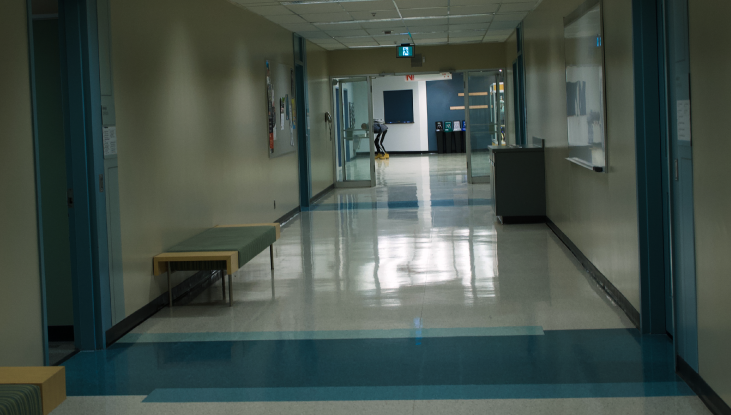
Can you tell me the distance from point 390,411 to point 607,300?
2682 mm

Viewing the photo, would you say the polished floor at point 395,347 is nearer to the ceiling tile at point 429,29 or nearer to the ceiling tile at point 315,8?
the ceiling tile at point 315,8

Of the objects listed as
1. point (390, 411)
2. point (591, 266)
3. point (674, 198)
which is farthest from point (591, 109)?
point (390, 411)

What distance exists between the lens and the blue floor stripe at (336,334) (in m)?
4.79

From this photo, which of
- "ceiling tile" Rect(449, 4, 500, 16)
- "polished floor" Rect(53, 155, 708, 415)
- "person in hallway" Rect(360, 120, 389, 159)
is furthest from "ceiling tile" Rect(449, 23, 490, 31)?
"person in hallway" Rect(360, 120, 389, 159)

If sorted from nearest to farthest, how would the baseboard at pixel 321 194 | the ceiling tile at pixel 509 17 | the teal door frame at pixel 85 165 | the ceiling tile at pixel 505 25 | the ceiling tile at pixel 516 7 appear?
the teal door frame at pixel 85 165, the ceiling tile at pixel 516 7, the ceiling tile at pixel 509 17, the ceiling tile at pixel 505 25, the baseboard at pixel 321 194

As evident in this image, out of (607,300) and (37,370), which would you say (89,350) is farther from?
(607,300)

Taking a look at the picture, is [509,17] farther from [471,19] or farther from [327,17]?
[327,17]

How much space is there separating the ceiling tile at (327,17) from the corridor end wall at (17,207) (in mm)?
6238

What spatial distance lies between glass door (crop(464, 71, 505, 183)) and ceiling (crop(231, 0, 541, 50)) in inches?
47.9

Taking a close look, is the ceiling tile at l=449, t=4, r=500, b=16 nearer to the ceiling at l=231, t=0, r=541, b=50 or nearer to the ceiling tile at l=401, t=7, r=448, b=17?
the ceiling at l=231, t=0, r=541, b=50

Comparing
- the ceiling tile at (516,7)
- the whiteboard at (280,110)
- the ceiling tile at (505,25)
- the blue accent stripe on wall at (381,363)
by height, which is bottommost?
the blue accent stripe on wall at (381,363)

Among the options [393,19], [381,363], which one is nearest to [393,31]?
[393,19]

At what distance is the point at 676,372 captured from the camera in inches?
152

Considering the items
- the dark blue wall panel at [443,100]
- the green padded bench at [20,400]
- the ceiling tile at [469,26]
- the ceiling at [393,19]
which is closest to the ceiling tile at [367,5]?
the ceiling at [393,19]
